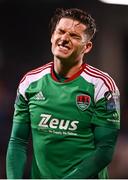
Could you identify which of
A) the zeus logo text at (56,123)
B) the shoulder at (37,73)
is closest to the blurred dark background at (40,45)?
the shoulder at (37,73)

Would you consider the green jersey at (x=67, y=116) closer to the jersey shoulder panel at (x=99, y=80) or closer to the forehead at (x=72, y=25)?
the jersey shoulder panel at (x=99, y=80)

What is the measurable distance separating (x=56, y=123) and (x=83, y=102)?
181 mm

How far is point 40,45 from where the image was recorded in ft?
7.19

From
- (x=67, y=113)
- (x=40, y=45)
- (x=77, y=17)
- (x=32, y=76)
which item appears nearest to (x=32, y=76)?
(x=32, y=76)

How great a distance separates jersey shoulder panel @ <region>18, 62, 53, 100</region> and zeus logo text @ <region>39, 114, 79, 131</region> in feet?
0.60

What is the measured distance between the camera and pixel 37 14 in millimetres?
2201

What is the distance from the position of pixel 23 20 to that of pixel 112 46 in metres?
0.52

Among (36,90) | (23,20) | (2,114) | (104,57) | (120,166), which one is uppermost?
(23,20)

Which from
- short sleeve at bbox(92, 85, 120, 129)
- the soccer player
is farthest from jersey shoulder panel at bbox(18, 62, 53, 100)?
short sleeve at bbox(92, 85, 120, 129)

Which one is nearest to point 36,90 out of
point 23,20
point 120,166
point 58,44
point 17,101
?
point 17,101

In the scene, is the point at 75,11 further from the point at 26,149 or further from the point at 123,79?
the point at 26,149

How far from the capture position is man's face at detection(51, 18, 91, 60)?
2094 mm

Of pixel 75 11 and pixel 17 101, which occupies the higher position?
pixel 75 11

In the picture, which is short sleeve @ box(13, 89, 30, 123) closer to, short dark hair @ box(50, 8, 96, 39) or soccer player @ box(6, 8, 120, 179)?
soccer player @ box(6, 8, 120, 179)
